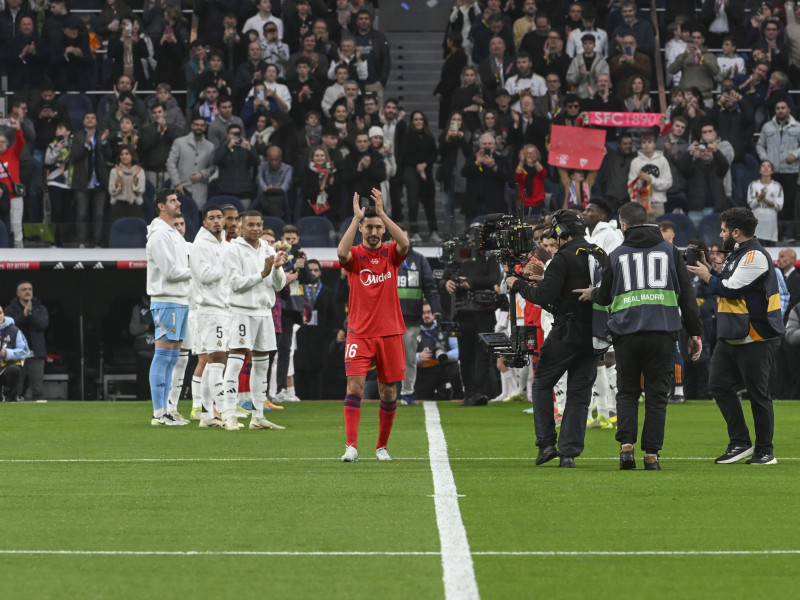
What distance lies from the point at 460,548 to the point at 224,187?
16.1 metres

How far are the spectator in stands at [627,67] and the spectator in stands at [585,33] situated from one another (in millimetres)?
349

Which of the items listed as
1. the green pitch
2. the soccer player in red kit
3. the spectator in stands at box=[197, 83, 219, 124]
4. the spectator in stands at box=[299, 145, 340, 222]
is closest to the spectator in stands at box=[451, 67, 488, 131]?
the spectator in stands at box=[299, 145, 340, 222]

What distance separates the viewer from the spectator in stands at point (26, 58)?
2495 cm

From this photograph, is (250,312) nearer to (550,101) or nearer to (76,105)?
(550,101)

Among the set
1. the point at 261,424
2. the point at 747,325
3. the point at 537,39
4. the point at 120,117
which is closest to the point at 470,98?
the point at 537,39

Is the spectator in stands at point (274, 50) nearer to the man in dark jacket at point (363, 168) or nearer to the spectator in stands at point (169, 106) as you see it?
the spectator in stands at point (169, 106)

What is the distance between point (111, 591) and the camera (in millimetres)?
5672

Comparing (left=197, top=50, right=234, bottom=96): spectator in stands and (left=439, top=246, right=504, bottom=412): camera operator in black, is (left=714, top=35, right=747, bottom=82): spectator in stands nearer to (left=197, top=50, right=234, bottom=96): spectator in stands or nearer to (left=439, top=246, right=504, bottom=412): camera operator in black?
(left=197, top=50, right=234, bottom=96): spectator in stands

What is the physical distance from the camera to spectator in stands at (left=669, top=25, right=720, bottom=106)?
24.8 m

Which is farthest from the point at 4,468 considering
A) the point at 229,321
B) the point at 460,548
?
the point at 460,548

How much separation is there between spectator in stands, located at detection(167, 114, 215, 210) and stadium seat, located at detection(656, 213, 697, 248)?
7415 millimetres

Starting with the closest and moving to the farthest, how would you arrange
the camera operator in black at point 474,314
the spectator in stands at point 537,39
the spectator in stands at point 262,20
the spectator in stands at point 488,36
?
the camera operator in black at point 474,314 → the spectator in stands at point 537,39 → the spectator in stands at point 488,36 → the spectator in stands at point 262,20

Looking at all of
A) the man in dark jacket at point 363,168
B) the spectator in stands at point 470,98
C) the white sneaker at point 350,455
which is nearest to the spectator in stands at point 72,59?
the man in dark jacket at point 363,168

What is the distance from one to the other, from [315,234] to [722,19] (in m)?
10.3
